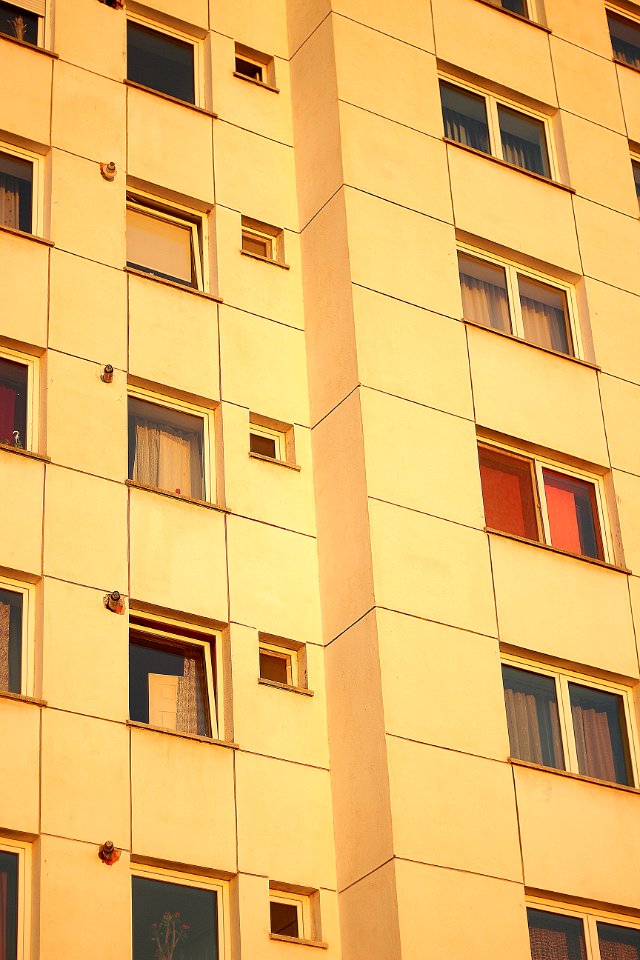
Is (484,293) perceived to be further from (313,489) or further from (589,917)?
(589,917)

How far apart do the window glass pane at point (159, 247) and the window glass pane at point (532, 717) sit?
23.7 feet

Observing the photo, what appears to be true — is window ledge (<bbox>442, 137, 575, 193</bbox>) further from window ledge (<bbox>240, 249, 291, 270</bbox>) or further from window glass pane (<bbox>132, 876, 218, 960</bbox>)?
window glass pane (<bbox>132, 876, 218, 960</bbox>)

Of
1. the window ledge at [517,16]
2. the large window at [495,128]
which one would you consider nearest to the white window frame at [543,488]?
the large window at [495,128]

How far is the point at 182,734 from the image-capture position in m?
19.4

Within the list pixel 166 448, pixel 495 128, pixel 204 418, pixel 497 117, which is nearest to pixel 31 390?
pixel 166 448

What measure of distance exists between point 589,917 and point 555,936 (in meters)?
0.56

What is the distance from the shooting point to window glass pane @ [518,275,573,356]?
81.6 feet

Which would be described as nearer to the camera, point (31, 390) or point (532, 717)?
point (31, 390)

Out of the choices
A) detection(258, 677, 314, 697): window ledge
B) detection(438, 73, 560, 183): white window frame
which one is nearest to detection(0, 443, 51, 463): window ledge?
detection(258, 677, 314, 697): window ledge

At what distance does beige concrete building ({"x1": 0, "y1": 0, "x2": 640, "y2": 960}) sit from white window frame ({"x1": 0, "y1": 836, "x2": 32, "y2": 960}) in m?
0.04

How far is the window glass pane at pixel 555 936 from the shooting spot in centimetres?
1944

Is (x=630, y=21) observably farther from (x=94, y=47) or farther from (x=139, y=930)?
(x=139, y=930)

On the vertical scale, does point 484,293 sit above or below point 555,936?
above

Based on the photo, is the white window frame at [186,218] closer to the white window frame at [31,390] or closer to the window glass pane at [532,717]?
the white window frame at [31,390]
